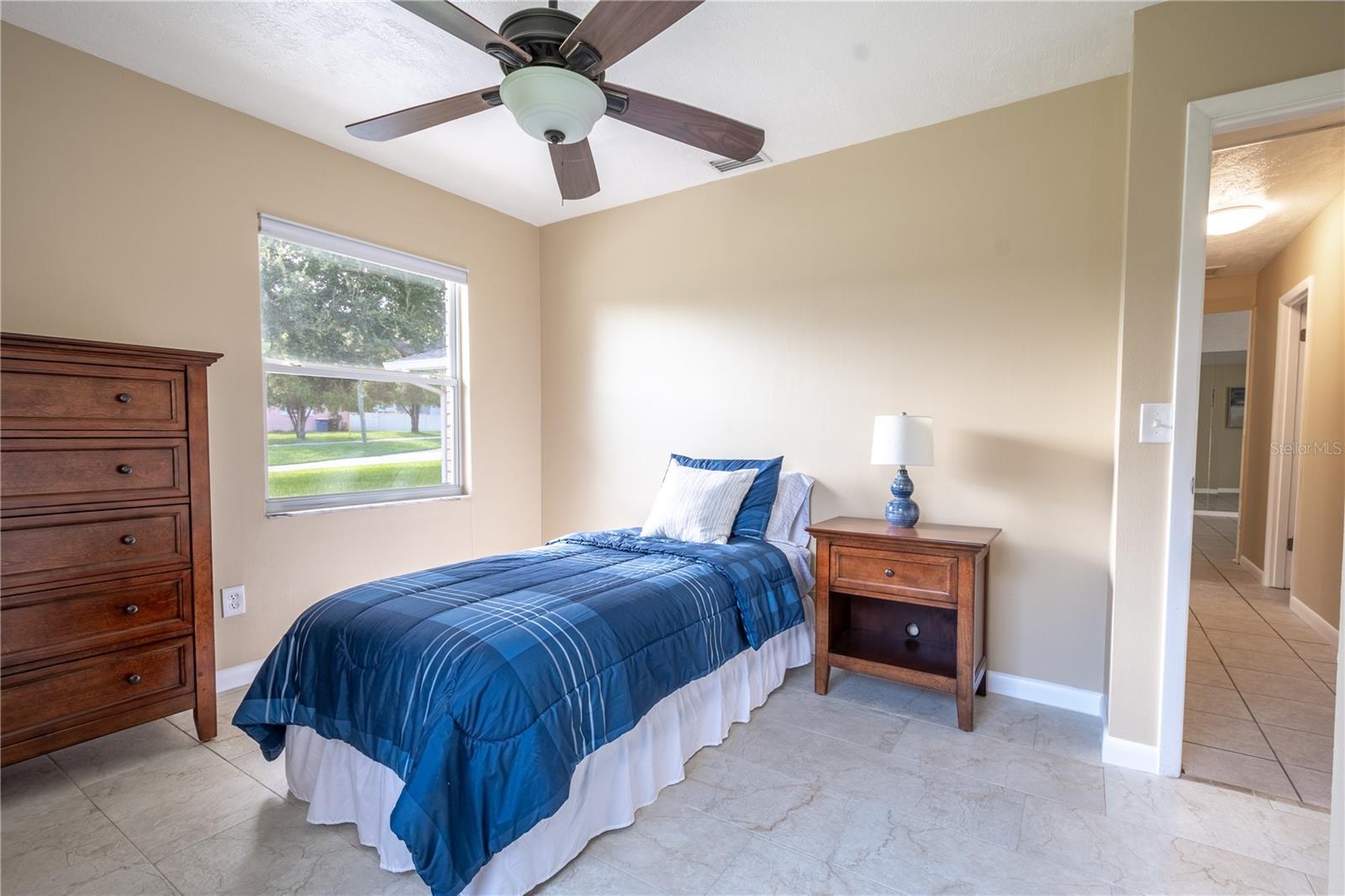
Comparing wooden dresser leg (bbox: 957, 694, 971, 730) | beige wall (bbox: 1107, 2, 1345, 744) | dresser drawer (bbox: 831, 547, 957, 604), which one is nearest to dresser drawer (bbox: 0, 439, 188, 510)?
dresser drawer (bbox: 831, 547, 957, 604)

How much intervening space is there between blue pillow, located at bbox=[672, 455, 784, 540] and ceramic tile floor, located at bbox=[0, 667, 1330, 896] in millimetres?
943

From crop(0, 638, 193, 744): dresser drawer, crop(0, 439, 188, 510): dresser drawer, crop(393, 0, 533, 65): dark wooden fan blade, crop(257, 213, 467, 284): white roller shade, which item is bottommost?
crop(0, 638, 193, 744): dresser drawer

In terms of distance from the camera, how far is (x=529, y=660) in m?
1.58

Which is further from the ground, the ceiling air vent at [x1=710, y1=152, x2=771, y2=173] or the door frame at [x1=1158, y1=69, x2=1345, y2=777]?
the ceiling air vent at [x1=710, y1=152, x2=771, y2=173]

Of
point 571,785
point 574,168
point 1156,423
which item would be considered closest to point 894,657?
point 1156,423

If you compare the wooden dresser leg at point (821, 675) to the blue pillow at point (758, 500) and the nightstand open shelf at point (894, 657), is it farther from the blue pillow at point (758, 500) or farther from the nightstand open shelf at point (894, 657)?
the blue pillow at point (758, 500)

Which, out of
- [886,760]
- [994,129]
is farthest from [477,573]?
[994,129]

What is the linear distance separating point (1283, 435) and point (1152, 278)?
3449 millimetres

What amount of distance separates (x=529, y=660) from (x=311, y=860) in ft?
2.71

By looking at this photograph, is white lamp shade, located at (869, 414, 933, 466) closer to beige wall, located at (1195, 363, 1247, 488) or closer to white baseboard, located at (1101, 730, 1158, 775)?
white baseboard, located at (1101, 730, 1158, 775)

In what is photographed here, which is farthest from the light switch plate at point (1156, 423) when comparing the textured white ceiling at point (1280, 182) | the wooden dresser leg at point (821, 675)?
the wooden dresser leg at point (821, 675)

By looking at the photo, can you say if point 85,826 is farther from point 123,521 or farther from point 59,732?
point 123,521

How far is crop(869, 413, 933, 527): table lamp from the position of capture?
8.41ft

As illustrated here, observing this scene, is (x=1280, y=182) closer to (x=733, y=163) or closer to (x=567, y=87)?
(x=733, y=163)
